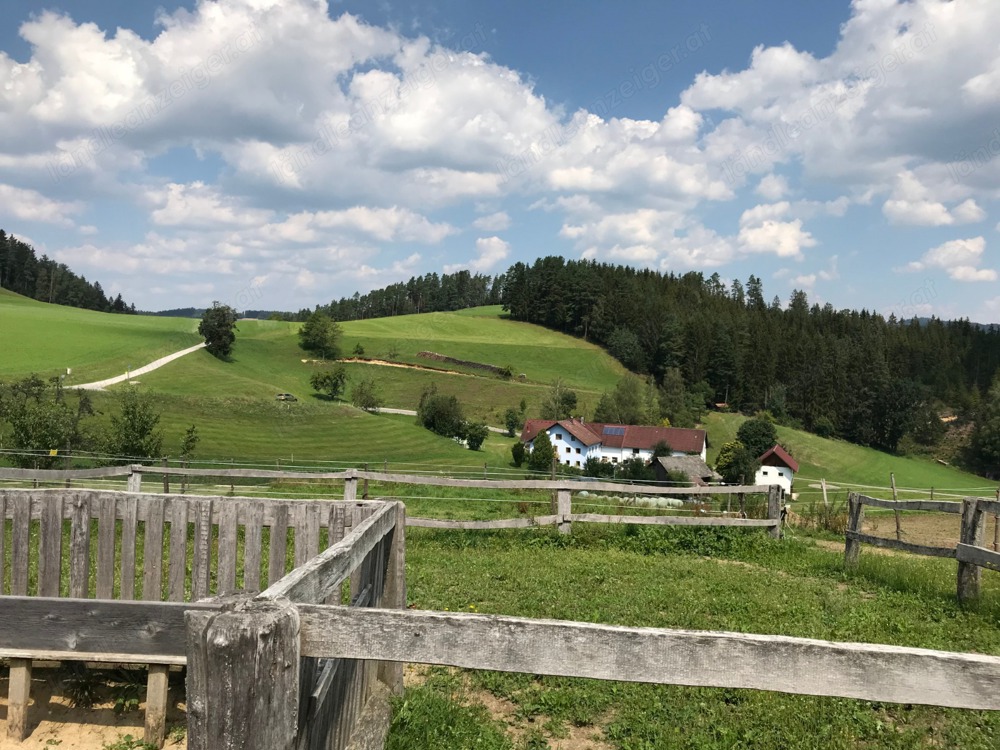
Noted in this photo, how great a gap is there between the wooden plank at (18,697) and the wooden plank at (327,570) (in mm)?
2405

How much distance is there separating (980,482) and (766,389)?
3331 centimetres

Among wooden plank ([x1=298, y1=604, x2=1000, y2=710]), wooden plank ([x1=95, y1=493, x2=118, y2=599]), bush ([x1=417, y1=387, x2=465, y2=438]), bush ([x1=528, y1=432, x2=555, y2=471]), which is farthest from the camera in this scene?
bush ([x1=417, y1=387, x2=465, y2=438])

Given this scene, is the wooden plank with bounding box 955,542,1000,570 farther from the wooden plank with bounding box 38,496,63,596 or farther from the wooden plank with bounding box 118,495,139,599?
the wooden plank with bounding box 38,496,63,596

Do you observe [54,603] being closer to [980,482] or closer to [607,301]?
[980,482]

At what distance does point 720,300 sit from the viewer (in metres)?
140

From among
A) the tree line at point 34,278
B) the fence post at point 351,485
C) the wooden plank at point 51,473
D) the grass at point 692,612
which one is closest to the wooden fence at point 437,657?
the grass at point 692,612

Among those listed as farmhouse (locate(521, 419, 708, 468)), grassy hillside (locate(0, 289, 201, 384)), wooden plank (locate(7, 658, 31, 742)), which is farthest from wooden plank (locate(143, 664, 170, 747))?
grassy hillside (locate(0, 289, 201, 384))

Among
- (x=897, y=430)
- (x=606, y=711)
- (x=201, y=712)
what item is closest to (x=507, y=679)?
(x=606, y=711)

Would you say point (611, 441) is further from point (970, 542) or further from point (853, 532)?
point (970, 542)

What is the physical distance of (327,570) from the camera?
269 cm

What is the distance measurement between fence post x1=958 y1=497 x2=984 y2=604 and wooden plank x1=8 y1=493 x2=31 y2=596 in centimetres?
896

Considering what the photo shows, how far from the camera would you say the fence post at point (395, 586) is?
14.1ft

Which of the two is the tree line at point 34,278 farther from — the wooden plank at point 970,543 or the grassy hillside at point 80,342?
the wooden plank at point 970,543

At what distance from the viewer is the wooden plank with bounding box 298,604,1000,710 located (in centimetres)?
220
